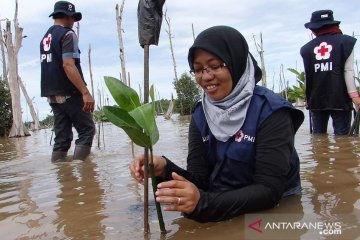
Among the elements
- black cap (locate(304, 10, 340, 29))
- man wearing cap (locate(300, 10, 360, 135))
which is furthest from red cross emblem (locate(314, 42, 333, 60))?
black cap (locate(304, 10, 340, 29))

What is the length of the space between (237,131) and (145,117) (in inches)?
21.5

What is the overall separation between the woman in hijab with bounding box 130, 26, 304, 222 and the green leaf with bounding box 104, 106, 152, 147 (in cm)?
28

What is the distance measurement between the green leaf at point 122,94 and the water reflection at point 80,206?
615mm

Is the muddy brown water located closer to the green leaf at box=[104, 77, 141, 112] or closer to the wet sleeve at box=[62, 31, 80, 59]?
the green leaf at box=[104, 77, 141, 112]

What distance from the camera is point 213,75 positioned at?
81.0 inches

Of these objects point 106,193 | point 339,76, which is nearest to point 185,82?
point 339,76

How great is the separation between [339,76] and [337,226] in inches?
142

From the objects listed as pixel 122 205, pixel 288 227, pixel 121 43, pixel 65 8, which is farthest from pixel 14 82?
pixel 288 227

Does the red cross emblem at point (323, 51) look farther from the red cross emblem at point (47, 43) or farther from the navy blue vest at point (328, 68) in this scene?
the red cross emblem at point (47, 43)

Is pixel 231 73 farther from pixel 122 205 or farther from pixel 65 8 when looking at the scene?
pixel 65 8

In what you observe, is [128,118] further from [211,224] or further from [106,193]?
[106,193]

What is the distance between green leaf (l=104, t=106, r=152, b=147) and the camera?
1730 mm

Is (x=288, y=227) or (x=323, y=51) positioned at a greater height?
(x=323, y=51)

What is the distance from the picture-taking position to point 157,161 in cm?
223
